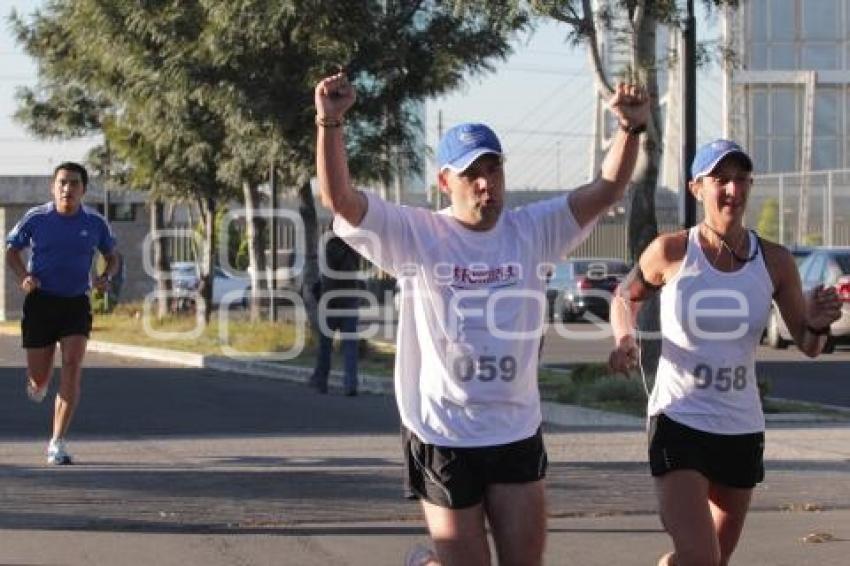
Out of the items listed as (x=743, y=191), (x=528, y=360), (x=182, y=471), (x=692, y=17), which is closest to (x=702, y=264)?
(x=743, y=191)

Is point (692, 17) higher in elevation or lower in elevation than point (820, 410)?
higher

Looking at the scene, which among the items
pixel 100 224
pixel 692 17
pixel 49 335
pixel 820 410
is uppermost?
pixel 692 17

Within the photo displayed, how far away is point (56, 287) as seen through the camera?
12055 mm

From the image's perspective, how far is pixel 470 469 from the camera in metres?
5.73

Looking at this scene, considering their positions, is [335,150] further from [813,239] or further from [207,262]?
[813,239]

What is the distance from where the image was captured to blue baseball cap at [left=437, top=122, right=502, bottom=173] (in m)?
5.78

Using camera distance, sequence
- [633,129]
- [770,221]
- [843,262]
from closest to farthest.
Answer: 1. [633,129]
2. [843,262]
3. [770,221]

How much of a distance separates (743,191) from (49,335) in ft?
21.3

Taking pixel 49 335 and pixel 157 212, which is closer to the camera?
pixel 49 335

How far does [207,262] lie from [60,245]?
22875 millimetres

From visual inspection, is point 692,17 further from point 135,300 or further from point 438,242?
point 135,300

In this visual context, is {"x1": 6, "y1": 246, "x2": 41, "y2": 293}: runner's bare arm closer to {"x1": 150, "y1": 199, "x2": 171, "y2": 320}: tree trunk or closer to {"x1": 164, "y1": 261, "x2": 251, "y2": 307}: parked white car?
{"x1": 150, "y1": 199, "x2": 171, "y2": 320}: tree trunk

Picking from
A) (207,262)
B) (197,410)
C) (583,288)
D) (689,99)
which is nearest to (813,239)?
(583,288)

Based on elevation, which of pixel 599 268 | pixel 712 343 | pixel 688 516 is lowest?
pixel 688 516
